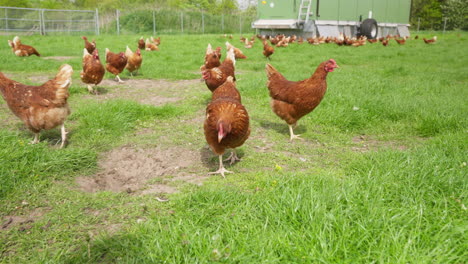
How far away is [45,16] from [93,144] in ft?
84.8

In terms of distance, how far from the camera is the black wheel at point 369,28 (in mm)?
23453

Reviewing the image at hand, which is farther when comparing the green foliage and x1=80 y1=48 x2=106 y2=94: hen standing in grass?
the green foliage

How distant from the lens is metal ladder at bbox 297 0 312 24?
67.5ft

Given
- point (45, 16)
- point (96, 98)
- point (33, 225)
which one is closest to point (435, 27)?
point (45, 16)

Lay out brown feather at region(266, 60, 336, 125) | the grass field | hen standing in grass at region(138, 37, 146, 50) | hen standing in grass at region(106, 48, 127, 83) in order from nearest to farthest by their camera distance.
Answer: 1. the grass field
2. brown feather at region(266, 60, 336, 125)
3. hen standing in grass at region(106, 48, 127, 83)
4. hen standing in grass at region(138, 37, 146, 50)

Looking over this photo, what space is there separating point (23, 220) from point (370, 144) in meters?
4.11

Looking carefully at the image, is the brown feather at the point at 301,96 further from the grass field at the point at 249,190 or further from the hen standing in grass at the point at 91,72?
the hen standing in grass at the point at 91,72

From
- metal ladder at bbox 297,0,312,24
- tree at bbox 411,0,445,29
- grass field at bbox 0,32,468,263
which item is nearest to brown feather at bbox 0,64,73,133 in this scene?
grass field at bbox 0,32,468,263

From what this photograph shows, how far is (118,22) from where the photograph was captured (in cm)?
2631

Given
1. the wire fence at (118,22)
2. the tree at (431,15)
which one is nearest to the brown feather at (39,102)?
the wire fence at (118,22)

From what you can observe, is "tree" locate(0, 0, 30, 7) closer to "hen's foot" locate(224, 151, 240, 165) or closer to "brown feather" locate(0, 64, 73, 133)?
"brown feather" locate(0, 64, 73, 133)

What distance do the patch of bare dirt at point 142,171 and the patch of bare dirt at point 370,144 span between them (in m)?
2.21

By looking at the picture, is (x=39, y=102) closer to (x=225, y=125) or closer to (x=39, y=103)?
(x=39, y=103)

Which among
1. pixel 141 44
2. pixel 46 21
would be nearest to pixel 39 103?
pixel 141 44
